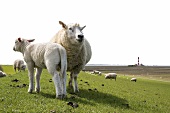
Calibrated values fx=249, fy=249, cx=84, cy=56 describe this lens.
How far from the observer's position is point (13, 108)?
8016mm

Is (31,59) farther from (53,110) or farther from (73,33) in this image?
(53,110)

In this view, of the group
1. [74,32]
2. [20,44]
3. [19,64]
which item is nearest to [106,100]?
[74,32]

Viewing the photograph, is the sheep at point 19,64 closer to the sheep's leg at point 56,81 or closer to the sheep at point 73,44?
the sheep at point 73,44

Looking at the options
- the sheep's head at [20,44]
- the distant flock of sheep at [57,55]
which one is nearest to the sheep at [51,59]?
the distant flock of sheep at [57,55]

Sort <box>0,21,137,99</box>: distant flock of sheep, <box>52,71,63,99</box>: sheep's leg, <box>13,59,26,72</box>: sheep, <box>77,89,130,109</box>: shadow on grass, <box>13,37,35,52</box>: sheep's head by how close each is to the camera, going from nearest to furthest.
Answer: <box>52,71,63,99</box>: sheep's leg < <box>0,21,137,99</box>: distant flock of sheep < <box>77,89,130,109</box>: shadow on grass < <box>13,37,35,52</box>: sheep's head < <box>13,59,26,72</box>: sheep

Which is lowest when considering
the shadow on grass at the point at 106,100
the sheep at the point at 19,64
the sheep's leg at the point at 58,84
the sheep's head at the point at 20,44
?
the shadow on grass at the point at 106,100

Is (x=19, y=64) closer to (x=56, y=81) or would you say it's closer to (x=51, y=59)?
(x=51, y=59)

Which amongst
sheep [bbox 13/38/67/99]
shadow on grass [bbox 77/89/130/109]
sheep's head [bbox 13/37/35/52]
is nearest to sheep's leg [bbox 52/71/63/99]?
sheep [bbox 13/38/67/99]

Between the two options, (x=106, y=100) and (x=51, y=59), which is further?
(x=106, y=100)

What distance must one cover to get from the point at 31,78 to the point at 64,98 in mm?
Result: 2515

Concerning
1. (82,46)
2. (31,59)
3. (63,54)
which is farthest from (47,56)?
(82,46)

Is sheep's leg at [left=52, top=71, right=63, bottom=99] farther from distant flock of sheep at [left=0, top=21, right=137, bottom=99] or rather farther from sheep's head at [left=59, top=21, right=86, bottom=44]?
sheep's head at [left=59, top=21, right=86, bottom=44]

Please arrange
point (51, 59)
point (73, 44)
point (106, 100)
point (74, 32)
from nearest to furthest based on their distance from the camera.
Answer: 1. point (51, 59)
2. point (74, 32)
3. point (106, 100)
4. point (73, 44)

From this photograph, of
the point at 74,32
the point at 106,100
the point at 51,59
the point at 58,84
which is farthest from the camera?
the point at 106,100
